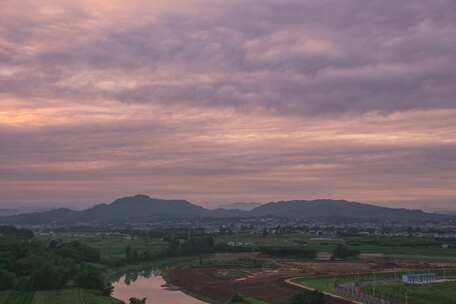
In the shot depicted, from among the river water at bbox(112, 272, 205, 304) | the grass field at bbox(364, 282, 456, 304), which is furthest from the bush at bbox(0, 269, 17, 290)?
the grass field at bbox(364, 282, 456, 304)

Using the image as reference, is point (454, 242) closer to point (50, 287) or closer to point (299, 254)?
point (299, 254)

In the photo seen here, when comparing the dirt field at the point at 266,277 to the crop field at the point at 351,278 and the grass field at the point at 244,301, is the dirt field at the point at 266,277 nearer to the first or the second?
the grass field at the point at 244,301

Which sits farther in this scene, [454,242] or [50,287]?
[454,242]

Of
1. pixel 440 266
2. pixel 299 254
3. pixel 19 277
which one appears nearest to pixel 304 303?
pixel 19 277

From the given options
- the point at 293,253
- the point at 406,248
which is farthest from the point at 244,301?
the point at 406,248

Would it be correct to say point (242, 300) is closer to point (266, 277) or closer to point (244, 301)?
point (244, 301)

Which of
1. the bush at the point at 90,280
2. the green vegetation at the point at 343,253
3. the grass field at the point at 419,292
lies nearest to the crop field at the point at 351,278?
the grass field at the point at 419,292
